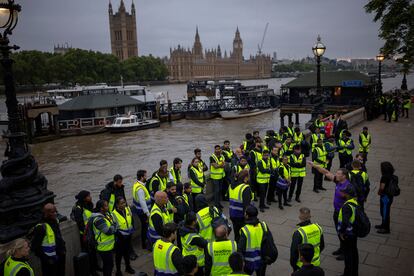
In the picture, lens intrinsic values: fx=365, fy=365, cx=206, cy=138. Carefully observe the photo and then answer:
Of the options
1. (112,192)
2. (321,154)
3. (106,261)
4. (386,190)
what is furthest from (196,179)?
(321,154)

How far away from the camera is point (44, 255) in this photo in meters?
5.68

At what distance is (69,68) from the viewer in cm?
10225

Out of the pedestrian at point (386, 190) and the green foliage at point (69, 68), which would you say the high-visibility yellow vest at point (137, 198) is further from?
the green foliage at point (69, 68)

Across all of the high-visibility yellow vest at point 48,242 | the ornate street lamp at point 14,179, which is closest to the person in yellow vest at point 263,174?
the ornate street lamp at point 14,179

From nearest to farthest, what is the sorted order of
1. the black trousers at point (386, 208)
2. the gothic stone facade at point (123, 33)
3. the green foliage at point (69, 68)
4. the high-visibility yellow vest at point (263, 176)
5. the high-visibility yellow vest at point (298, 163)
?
the black trousers at point (386, 208), the high-visibility yellow vest at point (263, 176), the high-visibility yellow vest at point (298, 163), the green foliage at point (69, 68), the gothic stone facade at point (123, 33)

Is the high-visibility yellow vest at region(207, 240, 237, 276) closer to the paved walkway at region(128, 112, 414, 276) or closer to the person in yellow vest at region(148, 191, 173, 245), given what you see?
the person in yellow vest at region(148, 191, 173, 245)

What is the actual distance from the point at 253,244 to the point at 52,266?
323 cm

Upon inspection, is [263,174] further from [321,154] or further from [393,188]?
[393,188]

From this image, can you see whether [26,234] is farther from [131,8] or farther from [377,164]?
[131,8]

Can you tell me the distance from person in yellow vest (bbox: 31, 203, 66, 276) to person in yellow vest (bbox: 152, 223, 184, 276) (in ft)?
6.01

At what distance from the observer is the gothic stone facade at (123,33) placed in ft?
620

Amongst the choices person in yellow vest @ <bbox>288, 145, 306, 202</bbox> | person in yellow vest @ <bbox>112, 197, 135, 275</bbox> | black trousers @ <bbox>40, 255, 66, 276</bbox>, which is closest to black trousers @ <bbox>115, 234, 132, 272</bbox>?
person in yellow vest @ <bbox>112, 197, 135, 275</bbox>

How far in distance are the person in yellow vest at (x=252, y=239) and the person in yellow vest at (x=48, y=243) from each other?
2876 millimetres

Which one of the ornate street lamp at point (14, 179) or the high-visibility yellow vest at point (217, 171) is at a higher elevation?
the ornate street lamp at point (14, 179)
